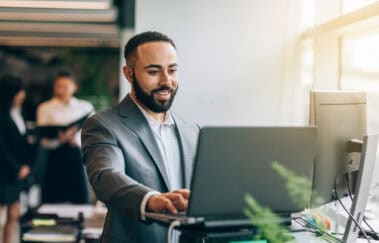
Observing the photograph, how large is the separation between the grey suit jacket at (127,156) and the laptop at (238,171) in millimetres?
515

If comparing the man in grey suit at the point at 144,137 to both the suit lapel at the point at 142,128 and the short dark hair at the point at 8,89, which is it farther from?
the short dark hair at the point at 8,89

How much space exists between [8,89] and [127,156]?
180 inches

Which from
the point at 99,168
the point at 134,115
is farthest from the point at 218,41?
the point at 99,168

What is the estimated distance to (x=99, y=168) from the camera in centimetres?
212

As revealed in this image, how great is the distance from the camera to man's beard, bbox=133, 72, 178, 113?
2.34 meters

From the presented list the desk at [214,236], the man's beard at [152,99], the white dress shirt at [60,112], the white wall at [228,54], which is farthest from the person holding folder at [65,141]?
the desk at [214,236]

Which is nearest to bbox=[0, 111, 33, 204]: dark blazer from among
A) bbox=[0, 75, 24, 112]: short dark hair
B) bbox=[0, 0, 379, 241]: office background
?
bbox=[0, 75, 24, 112]: short dark hair

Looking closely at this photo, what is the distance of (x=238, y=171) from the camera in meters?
1.63

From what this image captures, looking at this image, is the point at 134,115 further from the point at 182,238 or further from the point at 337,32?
the point at 337,32

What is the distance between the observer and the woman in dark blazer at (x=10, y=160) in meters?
6.19

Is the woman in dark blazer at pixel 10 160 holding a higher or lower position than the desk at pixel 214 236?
lower

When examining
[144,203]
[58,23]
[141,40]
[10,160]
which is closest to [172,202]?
[144,203]

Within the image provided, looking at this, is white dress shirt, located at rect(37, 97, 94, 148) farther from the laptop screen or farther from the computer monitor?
the laptop screen

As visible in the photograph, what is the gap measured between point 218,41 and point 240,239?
3016 millimetres
